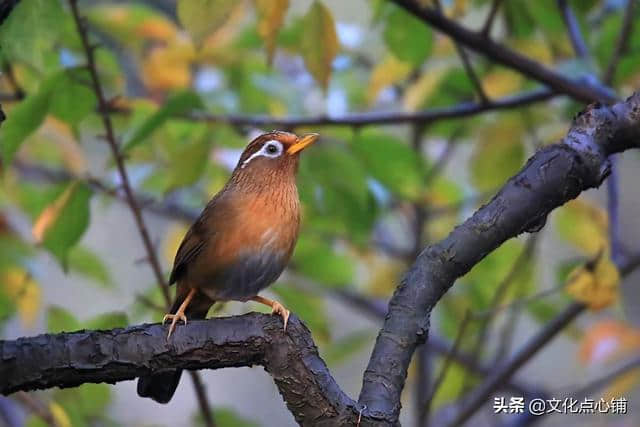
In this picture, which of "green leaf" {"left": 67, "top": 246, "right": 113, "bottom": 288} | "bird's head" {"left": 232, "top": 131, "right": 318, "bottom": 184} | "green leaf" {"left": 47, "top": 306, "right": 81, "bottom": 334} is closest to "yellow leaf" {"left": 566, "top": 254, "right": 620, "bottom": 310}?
"bird's head" {"left": 232, "top": 131, "right": 318, "bottom": 184}

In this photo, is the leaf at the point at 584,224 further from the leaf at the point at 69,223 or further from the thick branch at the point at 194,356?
the thick branch at the point at 194,356

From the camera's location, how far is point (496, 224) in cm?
192

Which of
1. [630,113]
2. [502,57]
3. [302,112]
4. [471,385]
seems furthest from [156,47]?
[630,113]

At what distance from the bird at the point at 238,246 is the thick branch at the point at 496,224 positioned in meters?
0.61

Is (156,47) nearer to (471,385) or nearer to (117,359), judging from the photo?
(471,385)

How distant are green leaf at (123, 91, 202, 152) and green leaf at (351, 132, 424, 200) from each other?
0.70 m

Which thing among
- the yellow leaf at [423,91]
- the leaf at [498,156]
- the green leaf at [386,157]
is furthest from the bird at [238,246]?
the leaf at [498,156]

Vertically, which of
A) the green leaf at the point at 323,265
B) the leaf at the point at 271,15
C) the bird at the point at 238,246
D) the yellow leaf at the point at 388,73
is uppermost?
the yellow leaf at the point at 388,73

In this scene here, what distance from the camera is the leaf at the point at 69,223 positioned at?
260 cm

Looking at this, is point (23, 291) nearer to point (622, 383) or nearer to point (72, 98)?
point (72, 98)

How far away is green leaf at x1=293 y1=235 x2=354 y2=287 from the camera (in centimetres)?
372

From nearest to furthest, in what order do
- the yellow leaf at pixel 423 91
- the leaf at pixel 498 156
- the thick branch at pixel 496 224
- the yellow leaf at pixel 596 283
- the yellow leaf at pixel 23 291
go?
the thick branch at pixel 496 224, the yellow leaf at pixel 596 283, the yellow leaf at pixel 23 291, the yellow leaf at pixel 423 91, the leaf at pixel 498 156

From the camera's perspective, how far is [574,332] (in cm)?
411

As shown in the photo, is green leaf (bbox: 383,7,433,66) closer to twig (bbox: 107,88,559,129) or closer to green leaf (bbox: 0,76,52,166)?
twig (bbox: 107,88,559,129)
